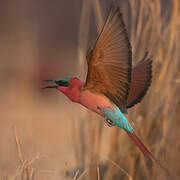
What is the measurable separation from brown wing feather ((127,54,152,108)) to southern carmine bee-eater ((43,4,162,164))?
0.08 meters

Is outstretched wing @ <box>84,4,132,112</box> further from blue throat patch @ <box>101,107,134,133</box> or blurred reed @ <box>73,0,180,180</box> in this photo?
blurred reed @ <box>73,0,180,180</box>

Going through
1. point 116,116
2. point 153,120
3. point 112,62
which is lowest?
point 153,120

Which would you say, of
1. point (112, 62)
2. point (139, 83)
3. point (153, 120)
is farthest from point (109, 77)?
point (153, 120)

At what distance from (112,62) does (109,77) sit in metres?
0.03

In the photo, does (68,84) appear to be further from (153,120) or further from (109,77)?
(153,120)

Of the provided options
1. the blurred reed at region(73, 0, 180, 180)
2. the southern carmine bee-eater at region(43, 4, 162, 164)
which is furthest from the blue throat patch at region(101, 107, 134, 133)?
the blurred reed at region(73, 0, 180, 180)

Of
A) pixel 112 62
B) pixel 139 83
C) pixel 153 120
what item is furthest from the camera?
pixel 153 120

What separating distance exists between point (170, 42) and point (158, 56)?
61 mm

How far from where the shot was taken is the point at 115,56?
1.31m

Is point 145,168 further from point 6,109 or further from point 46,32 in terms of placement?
point 46,32

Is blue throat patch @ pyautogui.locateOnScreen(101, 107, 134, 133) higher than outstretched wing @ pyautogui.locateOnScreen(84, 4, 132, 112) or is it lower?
lower

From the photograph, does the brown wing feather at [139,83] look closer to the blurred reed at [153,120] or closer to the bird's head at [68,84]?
the bird's head at [68,84]

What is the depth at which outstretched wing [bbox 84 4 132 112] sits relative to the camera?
4.13ft

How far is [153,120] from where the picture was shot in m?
1.99
